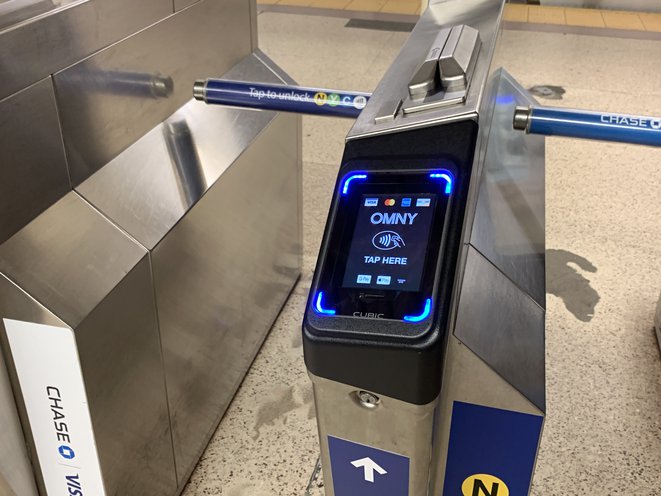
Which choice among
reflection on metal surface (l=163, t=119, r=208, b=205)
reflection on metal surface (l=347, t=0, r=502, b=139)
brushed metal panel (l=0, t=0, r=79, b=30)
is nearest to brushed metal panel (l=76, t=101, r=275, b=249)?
reflection on metal surface (l=163, t=119, r=208, b=205)

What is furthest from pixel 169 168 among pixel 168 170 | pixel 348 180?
pixel 348 180

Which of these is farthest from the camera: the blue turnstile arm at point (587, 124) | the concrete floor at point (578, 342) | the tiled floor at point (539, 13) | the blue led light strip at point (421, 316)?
the tiled floor at point (539, 13)

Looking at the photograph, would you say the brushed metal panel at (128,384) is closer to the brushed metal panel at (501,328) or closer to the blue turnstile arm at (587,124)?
the brushed metal panel at (501,328)

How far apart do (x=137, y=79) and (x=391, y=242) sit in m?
0.64

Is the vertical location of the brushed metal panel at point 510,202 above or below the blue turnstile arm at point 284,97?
below

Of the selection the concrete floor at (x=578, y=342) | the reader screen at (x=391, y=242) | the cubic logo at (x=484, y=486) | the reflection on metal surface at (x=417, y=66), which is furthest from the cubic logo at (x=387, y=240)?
the concrete floor at (x=578, y=342)

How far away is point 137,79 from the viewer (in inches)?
43.3

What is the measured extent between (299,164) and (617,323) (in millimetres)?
864

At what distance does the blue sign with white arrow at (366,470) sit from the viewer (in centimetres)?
68

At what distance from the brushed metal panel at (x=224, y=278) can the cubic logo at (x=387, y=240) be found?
0.52 m

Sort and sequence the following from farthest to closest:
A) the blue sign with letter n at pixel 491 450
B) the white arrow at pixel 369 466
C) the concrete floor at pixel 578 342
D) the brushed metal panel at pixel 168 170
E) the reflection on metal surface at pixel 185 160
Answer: the concrete floor at pixel 578 342 < the reflection on metal surface at pixel 185 160 < the brushed metal panel at pixel 168 170 < the blue sign with letter n at pixel 491 450 < the white arrow at pixel 369 466

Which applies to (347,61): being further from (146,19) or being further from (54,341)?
(54,341)

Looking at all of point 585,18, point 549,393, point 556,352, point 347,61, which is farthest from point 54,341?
point 585,18

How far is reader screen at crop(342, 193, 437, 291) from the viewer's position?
2.01ft
